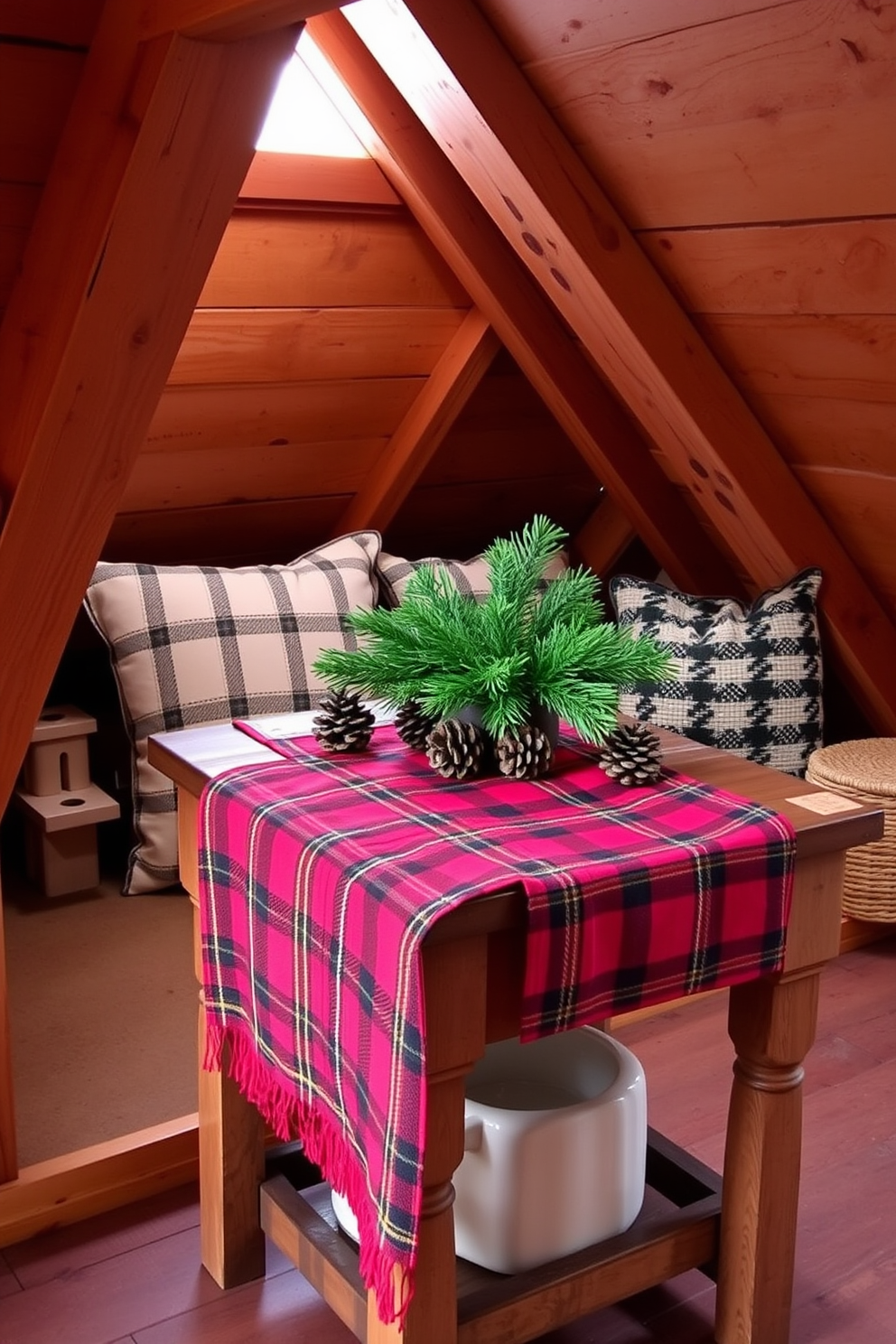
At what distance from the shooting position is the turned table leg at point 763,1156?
138cm

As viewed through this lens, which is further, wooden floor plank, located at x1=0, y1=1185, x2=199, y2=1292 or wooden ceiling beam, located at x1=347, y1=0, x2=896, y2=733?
wooden ceiling beam, located at x1=347, y1=0, x2=896, y2=733

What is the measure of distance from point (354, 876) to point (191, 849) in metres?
0.39

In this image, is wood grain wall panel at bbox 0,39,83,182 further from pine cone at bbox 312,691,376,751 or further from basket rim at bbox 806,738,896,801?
basket rim at bbox 806,738,896,801

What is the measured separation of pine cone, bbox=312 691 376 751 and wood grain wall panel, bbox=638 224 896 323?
985 millimetres

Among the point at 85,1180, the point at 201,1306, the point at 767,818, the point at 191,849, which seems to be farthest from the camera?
the point at 85,1180

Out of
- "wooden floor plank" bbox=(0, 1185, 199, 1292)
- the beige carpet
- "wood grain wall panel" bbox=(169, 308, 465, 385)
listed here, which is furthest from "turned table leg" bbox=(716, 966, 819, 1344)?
"wood grain wall panel" bbox=(169, 308, 465, 385)

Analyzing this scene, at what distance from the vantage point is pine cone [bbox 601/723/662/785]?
54.9 inches

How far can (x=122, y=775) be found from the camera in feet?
9.32

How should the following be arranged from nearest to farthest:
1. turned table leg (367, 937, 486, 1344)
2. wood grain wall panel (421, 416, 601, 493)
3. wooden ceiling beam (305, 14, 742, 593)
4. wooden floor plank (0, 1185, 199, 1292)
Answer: turned table leg (367, 937, 486, 1344) → wooden floor plank (0, 1185, 199, 1292) → wooden ceiling beam (305, 14, 742, 593) → wood grain wall panel (421, 416, 601, 493)

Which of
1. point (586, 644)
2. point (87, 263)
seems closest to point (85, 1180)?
point (586, 644)

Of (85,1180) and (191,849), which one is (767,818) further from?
(85,1180)

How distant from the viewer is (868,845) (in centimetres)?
247

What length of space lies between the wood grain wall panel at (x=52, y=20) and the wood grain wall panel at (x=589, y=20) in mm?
708

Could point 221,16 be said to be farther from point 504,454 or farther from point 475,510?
point 475,510
